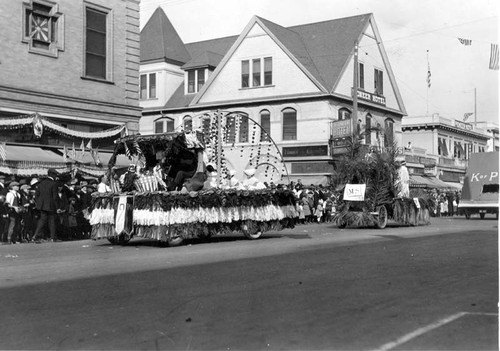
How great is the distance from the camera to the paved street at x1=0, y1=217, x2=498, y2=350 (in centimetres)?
576

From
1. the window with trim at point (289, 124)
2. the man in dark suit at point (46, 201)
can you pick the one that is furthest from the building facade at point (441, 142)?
the man in dark suit at point (46, 201)

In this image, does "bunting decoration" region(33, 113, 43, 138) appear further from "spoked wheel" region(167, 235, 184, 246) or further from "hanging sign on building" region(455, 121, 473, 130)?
"hanging sign on building" region(455, 121, 473, 130)

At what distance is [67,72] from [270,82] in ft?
67.3

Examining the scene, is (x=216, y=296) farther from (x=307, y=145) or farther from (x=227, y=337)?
(x=307, y=145)

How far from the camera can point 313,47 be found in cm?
4356

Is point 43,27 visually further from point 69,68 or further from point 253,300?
point 253,300

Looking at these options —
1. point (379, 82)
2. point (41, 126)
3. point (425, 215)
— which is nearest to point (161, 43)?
point (379, 82)

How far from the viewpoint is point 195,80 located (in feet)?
148

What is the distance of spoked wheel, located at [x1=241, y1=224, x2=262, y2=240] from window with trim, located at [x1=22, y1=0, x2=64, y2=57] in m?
10.7

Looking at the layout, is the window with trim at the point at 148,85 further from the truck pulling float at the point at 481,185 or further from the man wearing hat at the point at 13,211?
the man wearing hat at the point at 13,211

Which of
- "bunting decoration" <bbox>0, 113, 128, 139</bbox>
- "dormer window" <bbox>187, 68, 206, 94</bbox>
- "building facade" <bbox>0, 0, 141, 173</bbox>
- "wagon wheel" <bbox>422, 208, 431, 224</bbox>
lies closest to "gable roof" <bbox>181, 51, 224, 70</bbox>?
"dormer window" <bbox>187, 68, 206, 94</bbox>

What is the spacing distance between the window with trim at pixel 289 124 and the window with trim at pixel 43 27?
20.5m

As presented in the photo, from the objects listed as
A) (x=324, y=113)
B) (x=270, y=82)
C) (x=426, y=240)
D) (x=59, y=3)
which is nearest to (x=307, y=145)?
(x=324, y=113)

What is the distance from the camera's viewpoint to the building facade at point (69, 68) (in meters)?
21.4
